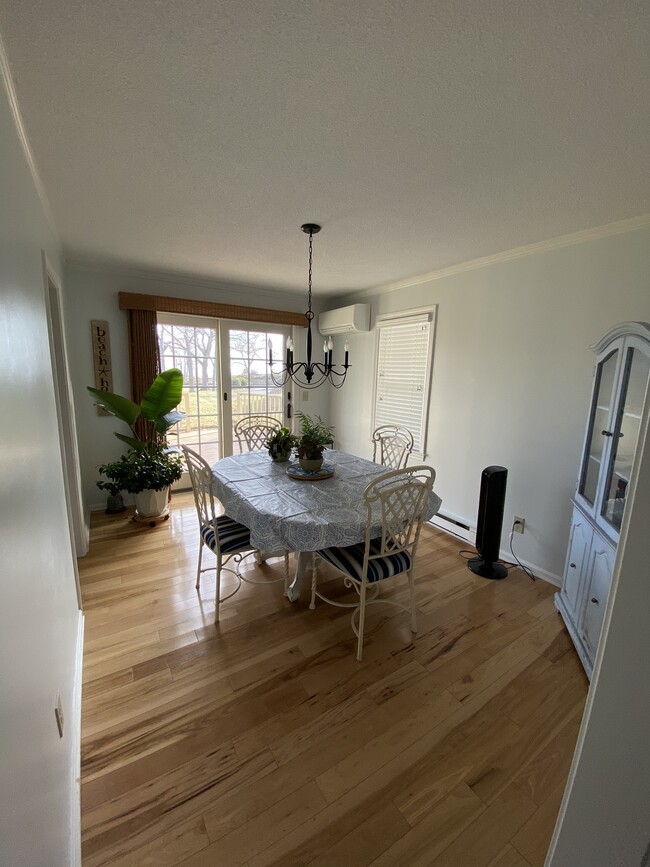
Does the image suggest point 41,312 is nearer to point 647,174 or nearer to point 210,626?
point 210,626

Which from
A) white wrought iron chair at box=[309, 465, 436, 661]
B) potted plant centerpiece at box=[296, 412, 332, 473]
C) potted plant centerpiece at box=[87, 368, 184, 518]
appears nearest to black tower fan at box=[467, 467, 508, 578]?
white wrought iron chair at box=[309, 465, 436, 661]

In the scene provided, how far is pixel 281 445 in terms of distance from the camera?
8.96ft

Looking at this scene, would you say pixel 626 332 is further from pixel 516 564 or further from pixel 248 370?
pixel 248 370

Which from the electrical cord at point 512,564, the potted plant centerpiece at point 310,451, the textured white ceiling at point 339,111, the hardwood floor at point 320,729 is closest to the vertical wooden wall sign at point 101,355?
the textured white ceiling at point 339,111

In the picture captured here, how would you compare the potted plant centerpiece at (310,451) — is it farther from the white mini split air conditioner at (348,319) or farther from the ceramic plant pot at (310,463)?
the white mini split air conditioner at (348,319)

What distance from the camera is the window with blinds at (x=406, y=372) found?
3562 mm

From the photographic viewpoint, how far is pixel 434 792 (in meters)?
1.32

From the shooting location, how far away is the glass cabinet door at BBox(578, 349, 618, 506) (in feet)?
6.56

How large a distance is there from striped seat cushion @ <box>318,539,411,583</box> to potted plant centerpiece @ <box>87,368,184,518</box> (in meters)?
2.08

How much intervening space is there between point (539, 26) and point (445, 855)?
2.47m

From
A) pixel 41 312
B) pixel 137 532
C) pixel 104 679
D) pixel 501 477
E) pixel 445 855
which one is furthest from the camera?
pixel 137 532

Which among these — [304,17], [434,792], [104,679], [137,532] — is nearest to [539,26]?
[304,17]

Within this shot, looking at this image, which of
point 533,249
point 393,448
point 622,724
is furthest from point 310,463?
point 533,249

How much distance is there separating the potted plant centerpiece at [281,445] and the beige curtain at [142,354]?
1780mm
